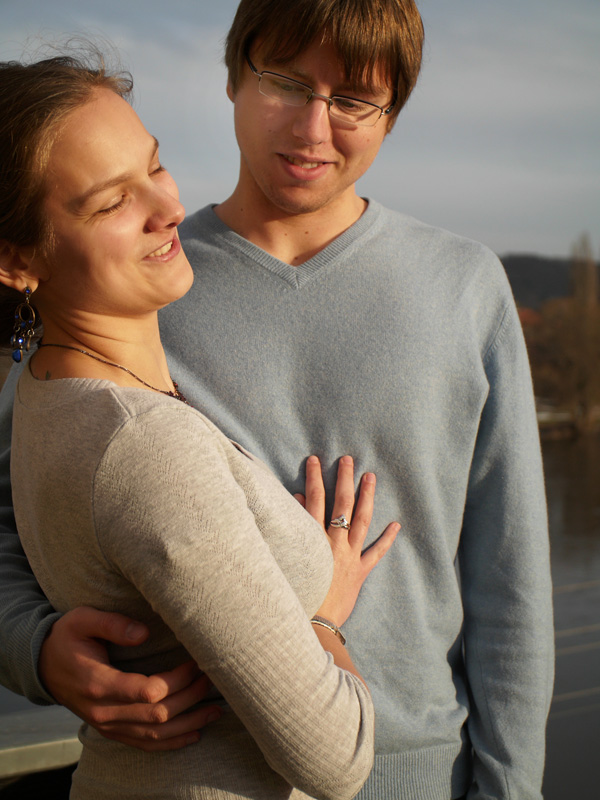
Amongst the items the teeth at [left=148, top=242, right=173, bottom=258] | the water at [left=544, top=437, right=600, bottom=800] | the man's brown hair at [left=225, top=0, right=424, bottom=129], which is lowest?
the water at [left=544, top=437, right=600, bottom=800]

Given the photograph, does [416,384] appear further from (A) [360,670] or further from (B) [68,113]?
(B) [68,113]

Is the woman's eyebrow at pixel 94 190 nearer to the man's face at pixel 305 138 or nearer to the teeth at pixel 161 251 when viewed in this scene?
the teeth at pixel 161 251

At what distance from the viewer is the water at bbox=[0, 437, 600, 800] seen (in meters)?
4.95

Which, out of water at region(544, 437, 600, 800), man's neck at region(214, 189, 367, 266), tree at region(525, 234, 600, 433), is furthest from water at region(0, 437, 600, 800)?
tree at region(525, 234, 600, 433)

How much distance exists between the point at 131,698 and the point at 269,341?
0.56 meters

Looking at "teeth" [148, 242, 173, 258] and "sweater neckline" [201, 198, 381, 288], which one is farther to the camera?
"sweater neckline" [201, 198, 381, 288]

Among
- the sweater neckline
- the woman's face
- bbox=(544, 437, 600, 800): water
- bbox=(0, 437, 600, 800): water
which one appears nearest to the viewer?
the woman's face

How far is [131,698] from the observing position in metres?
0.78

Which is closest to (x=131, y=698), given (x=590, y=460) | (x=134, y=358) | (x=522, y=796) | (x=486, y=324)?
(x=134, y=358)

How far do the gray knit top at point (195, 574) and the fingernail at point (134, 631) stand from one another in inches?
0.9

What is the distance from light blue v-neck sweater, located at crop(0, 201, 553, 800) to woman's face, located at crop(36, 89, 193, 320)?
0.26m

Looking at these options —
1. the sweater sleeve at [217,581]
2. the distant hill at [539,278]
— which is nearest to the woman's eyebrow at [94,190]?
the sweater sleeve at [217,581]

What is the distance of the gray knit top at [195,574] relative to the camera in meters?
0.68

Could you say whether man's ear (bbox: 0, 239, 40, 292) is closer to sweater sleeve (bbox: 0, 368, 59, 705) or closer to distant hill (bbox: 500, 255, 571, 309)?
sweater sleeve (bbox: 0, 368, 59, 705)
